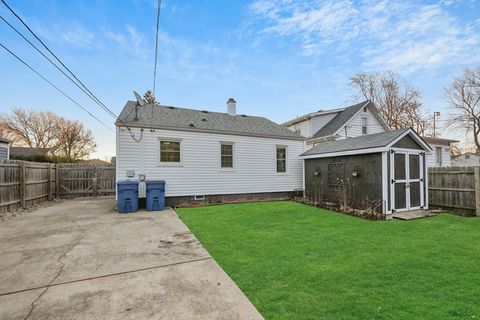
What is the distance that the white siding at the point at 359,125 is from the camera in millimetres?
16148

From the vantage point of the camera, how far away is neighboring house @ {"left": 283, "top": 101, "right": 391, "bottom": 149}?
16.0 meters

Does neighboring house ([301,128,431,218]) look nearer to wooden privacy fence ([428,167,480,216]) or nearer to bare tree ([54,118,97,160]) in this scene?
wooden privacy fence ([428,167,480,216])

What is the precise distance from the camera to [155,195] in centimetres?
854

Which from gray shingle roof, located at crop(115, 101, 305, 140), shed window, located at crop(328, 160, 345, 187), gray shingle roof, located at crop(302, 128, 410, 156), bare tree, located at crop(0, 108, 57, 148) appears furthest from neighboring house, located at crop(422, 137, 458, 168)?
bare tree, located at crop(0, 108, 57, 148)

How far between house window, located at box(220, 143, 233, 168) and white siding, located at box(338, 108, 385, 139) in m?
9.16

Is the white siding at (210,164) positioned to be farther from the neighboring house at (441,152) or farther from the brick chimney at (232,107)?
the neighboring house at (441,152)

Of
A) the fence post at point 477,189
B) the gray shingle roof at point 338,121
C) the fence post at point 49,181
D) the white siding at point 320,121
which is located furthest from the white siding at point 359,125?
the fence post at point 49,181

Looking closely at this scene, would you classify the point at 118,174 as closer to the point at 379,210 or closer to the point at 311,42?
the point at 379,210

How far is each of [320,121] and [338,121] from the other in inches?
58.0

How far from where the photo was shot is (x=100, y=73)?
978 cm

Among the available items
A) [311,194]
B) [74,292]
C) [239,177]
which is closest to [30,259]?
[74,292]

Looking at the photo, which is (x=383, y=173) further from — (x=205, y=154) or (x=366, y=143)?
(x=205, y=154)

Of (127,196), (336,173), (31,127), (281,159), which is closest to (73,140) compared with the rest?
(31,127)

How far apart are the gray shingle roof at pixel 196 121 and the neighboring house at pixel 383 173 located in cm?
393
